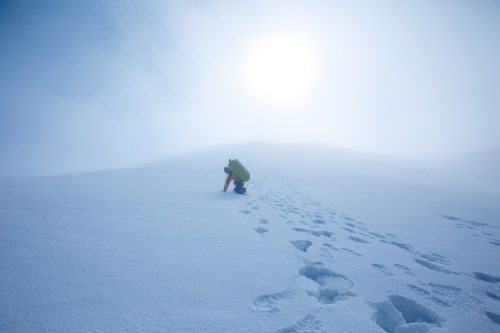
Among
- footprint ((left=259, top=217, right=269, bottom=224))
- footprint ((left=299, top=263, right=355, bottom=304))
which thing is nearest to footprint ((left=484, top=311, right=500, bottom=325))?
footprint ((left=299, top=263, right=355, bottom=304))

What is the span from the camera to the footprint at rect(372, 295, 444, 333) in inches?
90.3

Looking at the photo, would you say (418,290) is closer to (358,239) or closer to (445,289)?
(445,289)

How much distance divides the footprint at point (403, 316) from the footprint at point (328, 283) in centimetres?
34

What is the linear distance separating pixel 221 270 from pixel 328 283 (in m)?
1.40

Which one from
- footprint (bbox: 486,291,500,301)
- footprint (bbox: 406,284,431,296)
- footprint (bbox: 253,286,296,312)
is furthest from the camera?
footprint (bbox: 486,291,500,301)

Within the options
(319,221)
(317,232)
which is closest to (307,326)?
(317,232)

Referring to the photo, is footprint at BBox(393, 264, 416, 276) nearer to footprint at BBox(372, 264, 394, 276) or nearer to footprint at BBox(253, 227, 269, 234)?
footprint at BBox(372, 264, 394, 276)

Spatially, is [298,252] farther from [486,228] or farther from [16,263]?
[486,228]

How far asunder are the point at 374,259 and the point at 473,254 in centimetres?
287

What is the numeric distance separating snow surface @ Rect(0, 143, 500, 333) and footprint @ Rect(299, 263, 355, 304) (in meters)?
0.02

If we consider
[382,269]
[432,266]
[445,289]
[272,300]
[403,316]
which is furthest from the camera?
[432,266]

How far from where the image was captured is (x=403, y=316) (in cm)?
260

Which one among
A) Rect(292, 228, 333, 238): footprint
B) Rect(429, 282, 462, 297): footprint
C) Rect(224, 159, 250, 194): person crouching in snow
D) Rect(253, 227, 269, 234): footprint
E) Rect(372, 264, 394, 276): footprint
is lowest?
Rect(429, 282, 462, 297): footprint

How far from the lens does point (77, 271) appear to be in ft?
7.88
